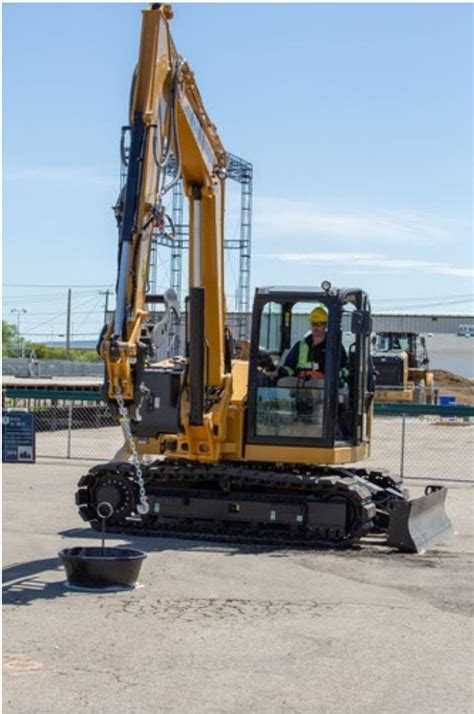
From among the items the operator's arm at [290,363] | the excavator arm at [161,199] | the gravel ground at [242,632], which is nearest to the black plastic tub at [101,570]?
the gravel ground at [242,632]

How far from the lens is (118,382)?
10.6 meters

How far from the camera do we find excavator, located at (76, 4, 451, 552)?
42.2 feet

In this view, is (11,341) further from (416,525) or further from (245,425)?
(416,525)

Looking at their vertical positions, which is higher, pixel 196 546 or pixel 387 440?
pixel 387 440

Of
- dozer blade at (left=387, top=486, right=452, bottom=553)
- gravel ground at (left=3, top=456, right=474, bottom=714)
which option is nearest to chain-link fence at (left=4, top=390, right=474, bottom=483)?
dozer blade at (left=387, top=486, right=452, bottom=553)

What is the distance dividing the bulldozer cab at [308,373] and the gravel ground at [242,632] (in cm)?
139

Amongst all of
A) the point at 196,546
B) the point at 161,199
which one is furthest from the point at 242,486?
the point at 161,199

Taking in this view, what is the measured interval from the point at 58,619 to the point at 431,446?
21413 millimetres

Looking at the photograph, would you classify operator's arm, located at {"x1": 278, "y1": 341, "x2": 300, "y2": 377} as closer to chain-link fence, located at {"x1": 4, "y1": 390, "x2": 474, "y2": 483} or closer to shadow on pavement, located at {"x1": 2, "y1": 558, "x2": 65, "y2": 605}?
shadow on pavement, located at {"x1": 2, "y1": 558, "x2": 65, "y2": 605}

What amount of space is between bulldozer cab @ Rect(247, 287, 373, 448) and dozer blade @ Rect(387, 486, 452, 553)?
1.05 meters

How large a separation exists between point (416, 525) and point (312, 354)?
86.0 inches

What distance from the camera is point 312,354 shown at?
13188 millimetres

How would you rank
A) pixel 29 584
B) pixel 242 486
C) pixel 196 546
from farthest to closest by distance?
pixel 242 486 → pixel 196 546 → pixel 29 584

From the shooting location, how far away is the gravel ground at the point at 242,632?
708 centimetres
